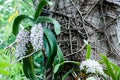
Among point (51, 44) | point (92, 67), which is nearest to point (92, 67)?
point (92, 67)

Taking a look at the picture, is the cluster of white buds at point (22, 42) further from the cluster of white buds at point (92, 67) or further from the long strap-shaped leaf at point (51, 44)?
the cluster of white buds at point (92, 67)

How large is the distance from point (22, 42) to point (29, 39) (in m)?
0.03

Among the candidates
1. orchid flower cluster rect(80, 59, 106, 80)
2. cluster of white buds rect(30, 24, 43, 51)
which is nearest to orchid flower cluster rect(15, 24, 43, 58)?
cluster of white buds rect(30, 24, 43, 51)

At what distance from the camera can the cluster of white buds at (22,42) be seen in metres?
1.13

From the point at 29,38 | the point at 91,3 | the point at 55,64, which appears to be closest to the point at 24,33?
the point at 29,38

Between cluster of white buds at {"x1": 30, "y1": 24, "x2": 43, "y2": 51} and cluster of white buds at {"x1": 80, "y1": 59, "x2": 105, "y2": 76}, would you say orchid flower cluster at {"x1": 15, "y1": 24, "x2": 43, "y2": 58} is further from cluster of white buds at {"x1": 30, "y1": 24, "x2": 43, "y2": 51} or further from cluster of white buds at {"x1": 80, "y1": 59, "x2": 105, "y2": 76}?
cluster of white buds at {"x1": 80, "y1": 59, "x2": 105, "y2": 76}

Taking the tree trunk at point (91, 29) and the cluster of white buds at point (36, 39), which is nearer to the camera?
the cluster of white buds at point (36, 39)

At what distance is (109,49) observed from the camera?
4.11 feet

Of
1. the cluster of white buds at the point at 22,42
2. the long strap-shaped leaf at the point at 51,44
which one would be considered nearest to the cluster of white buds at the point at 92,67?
the long strap-shaped leaf at the point at 51,44

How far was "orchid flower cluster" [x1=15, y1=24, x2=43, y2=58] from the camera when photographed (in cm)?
107

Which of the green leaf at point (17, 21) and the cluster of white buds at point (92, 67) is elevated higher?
the green leaf at point (17, 21)

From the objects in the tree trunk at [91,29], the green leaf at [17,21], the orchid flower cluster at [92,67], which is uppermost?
the green leaf at [17,21]

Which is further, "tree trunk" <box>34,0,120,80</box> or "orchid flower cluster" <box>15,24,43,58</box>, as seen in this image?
"tree trunk" <box>34,0,120,80</box>

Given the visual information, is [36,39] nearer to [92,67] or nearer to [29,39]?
[29,39]
